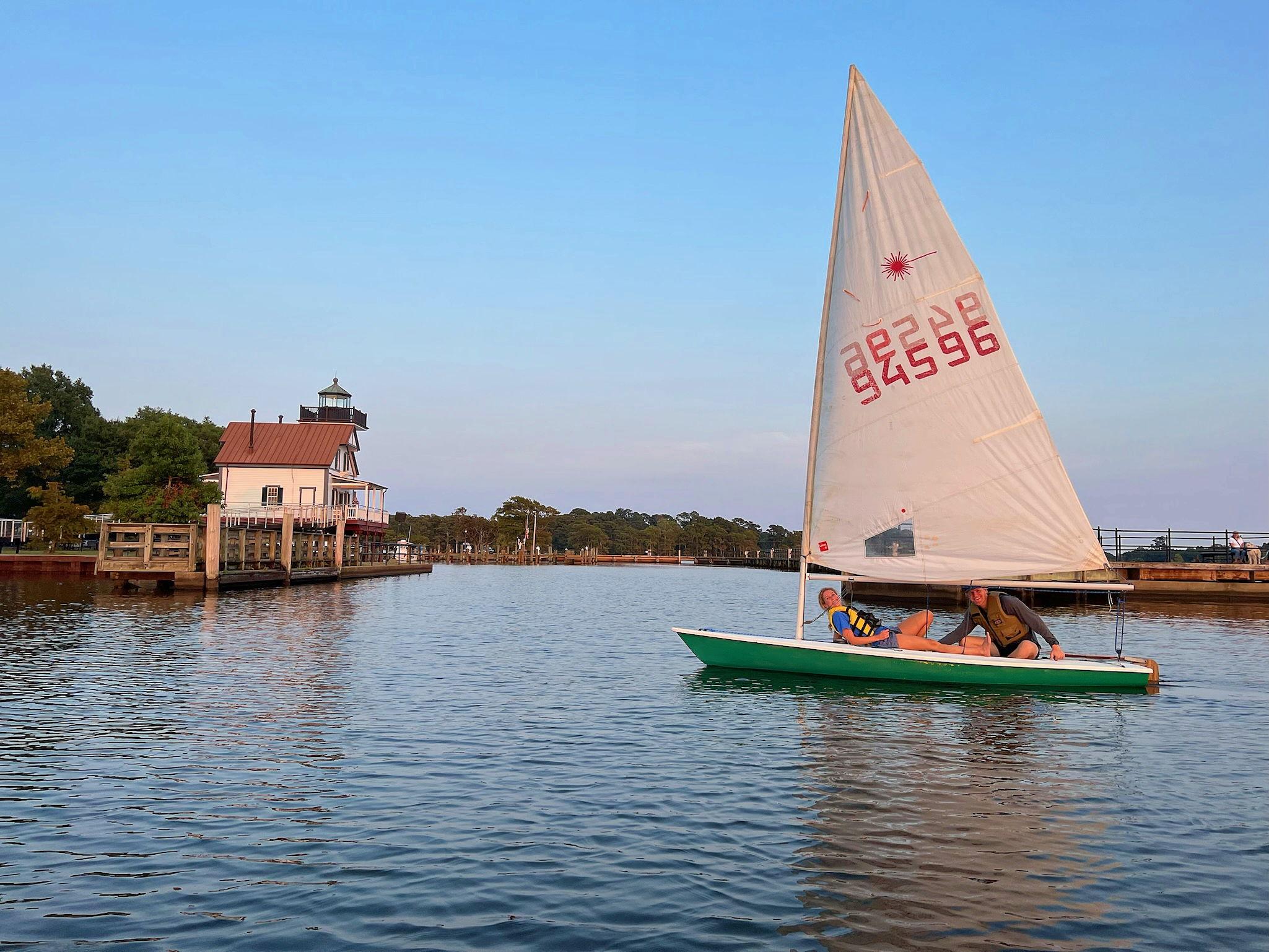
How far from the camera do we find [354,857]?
825 cm

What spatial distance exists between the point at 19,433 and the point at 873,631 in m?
60.3

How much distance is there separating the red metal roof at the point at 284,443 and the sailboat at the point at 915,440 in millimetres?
55574

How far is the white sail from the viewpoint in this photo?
17.7 meters

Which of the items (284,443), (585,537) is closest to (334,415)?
(284,443)

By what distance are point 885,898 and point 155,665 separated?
55.7 ft

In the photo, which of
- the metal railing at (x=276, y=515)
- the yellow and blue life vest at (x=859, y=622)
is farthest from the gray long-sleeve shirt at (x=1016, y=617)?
the metal railing at (x=276, y=515)

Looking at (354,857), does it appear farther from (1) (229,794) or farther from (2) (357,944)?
(1) (229,794)

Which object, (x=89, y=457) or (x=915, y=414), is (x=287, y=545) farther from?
(x=89, y=457)

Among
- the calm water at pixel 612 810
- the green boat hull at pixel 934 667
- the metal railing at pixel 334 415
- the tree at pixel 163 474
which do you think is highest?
the metal railing at pixel 334 415

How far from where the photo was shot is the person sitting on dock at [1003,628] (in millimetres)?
18125

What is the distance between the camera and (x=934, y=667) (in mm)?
18062

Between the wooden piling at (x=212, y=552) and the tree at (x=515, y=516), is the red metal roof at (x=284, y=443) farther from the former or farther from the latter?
the tree at (x=515, y=516)

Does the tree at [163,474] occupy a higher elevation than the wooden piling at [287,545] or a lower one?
higher

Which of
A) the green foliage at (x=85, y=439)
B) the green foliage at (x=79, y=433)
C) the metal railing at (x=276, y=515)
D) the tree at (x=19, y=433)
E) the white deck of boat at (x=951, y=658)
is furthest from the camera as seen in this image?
the green foliage at (x=79, y=433)
